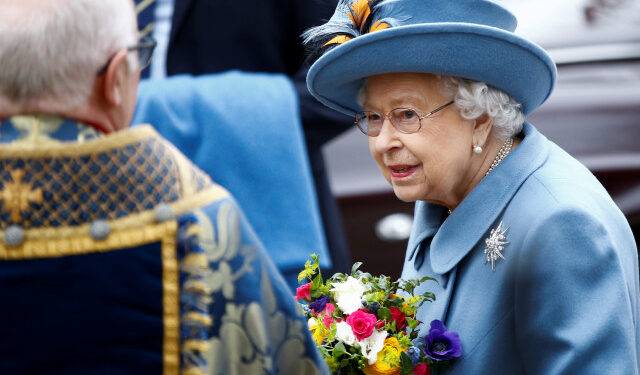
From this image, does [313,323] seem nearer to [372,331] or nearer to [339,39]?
[372,331]

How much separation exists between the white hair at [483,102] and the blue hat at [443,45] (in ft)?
0.09

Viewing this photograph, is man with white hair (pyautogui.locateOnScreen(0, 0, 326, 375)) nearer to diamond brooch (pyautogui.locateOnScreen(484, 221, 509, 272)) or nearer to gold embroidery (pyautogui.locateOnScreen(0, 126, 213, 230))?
gold embroidery (pyautogui.locateOnScreen(0, 126, 213, 230))

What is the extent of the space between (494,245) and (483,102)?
0.40 meters

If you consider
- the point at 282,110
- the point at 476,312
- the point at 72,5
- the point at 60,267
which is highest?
the point at 72,5

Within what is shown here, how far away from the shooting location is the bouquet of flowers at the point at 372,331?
8.04 feet

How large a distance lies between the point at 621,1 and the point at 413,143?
3332 mm

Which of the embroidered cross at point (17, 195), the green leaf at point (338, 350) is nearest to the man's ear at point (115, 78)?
the embroidered cross at point (17, 195)

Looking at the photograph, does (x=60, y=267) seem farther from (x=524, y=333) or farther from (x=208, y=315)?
(x=524, y=333)

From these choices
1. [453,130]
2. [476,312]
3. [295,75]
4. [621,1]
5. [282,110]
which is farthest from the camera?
[621,1]

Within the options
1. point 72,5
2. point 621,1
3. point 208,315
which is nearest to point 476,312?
point 208,315

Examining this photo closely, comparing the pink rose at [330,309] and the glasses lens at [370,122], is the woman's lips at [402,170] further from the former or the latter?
the pink rose at [330,309]

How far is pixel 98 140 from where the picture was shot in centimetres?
179

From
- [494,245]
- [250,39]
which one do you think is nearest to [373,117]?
[494,245]

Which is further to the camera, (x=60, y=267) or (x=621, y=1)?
(x=621, y=1)
